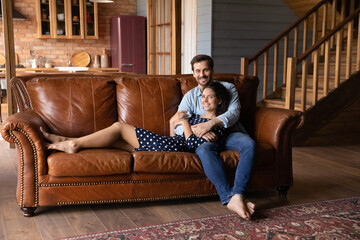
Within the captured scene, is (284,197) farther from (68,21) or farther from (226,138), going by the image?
(68,21)

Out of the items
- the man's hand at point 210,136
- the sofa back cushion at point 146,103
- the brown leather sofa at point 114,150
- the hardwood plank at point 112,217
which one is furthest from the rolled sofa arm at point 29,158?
the man's hand at point 210,136

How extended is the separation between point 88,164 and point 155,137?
521 millimetres

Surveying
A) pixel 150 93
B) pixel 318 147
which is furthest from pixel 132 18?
pixel 150 93

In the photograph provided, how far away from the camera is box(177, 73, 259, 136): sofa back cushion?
132 inches

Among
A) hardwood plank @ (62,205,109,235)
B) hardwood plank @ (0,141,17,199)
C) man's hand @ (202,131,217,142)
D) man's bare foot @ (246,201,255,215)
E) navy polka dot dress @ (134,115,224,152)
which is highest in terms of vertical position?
man's hand @ (202,131,217,142)

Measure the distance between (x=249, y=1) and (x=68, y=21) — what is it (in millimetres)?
3769

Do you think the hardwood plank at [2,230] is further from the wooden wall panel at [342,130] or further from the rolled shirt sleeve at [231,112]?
the wooden wall panel at [342,130]

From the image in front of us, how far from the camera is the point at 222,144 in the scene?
9.70 ft

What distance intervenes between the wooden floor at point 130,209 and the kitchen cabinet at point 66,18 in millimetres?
4736


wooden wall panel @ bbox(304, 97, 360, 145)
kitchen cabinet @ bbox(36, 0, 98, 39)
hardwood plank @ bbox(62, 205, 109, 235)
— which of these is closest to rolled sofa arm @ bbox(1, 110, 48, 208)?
hardwood plank @ bbox(62, 205, 109, 235)

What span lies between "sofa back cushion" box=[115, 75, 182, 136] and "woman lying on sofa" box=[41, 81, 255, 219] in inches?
8.8

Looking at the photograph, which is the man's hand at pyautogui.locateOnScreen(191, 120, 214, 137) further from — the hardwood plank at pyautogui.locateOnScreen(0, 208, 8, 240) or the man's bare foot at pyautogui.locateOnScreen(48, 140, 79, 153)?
the hardwood plank at pyautogui.locateOnScreen(0, 208, 8, 240)

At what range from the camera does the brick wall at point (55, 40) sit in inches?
314

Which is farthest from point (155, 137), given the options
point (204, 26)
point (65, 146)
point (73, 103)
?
point (204, 26)
